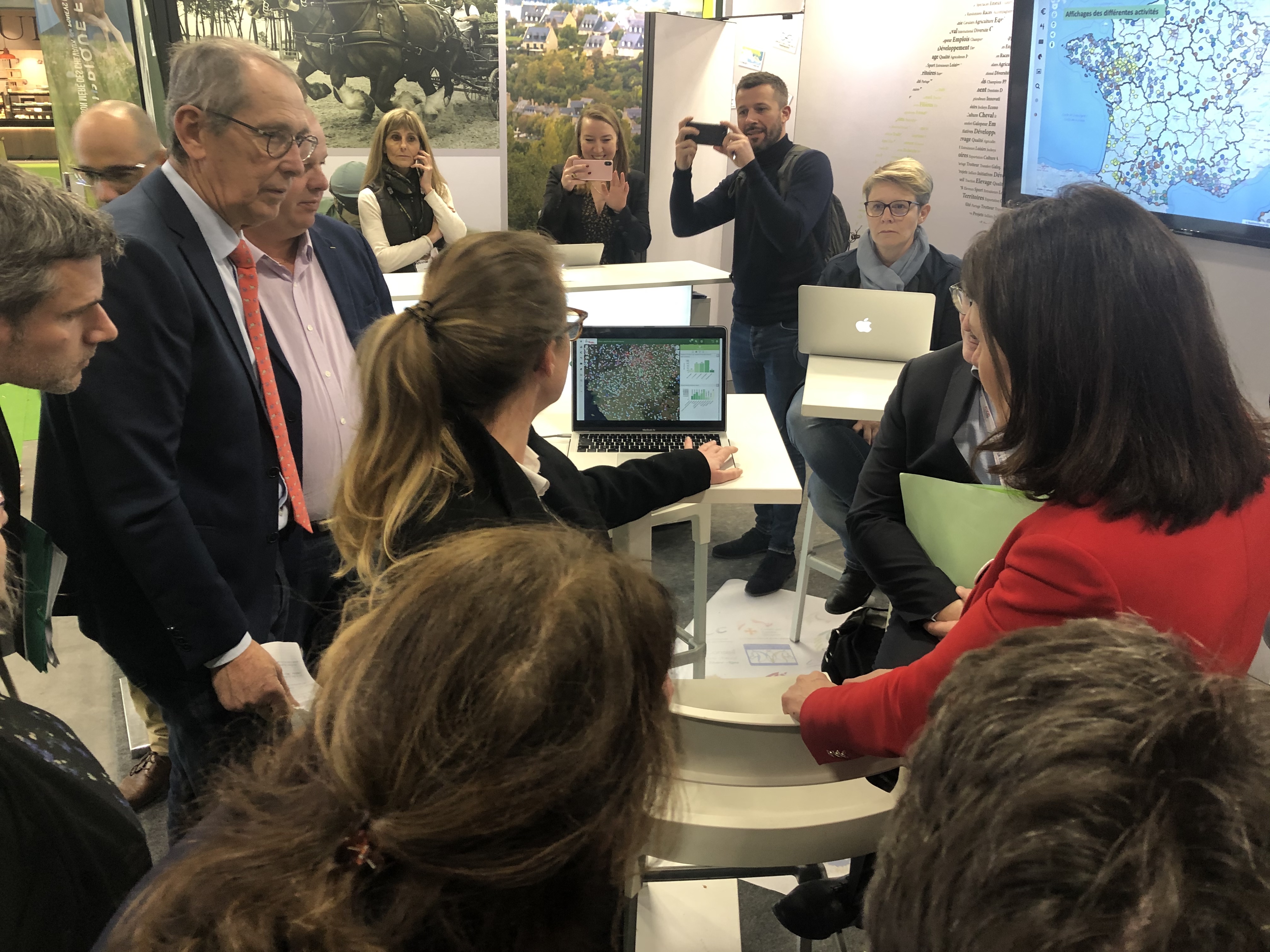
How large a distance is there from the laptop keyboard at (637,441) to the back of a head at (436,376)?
924 mm

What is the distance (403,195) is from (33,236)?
10.7ft

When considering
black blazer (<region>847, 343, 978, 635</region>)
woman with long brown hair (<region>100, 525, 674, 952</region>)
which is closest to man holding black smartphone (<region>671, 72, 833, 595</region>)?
black blazer (<region>847, 343, 978, 635</region>)

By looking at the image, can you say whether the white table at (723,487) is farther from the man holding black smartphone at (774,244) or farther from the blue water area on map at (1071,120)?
the blue water area on map at (1071,120)

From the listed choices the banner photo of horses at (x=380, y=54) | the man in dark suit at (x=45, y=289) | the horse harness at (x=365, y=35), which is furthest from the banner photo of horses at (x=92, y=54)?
the man in dark suit at (x=45, y=289)

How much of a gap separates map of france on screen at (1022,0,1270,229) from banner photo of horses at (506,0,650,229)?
2567 mm

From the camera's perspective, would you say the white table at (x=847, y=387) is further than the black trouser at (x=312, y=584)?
Yes

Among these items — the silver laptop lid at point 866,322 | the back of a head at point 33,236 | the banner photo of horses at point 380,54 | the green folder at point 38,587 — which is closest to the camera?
the back of a head at point 33,236

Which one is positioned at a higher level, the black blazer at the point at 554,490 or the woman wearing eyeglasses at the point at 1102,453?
the woman wearing eyeglasses at the point at 1102,453

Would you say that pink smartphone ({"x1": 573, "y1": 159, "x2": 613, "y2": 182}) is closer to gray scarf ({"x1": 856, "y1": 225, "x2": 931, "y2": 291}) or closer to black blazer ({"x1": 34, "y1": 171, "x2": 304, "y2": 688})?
gray scarf ({"x1": 856, "y1": 225, "x2": 931, "y2": 291})

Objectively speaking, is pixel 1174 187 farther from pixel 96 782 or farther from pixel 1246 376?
pixel 96 782

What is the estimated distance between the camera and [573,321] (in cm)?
152

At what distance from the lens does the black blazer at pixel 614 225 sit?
4.05 m

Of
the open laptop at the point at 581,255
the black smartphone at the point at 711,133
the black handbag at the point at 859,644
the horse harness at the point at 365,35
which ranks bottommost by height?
the black handbag at the point at 859,644

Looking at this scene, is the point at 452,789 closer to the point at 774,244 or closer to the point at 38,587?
the point at 38,587
